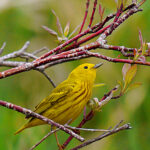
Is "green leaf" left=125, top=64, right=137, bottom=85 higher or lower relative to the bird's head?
higher

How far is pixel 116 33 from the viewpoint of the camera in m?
3.02

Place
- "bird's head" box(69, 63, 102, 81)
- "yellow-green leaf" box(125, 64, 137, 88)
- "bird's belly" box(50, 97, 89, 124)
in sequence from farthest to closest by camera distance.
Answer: "bird's head" box(69, 63, 102, 81)
"bird's belly" box(50, 97, 89, 124)
"yellow-green leaf" box(125, 64, 137, 88)

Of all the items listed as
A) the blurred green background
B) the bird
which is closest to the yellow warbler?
the bird

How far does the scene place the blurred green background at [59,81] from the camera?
2.63 m

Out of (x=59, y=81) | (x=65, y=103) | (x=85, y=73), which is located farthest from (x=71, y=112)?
(x=59, y=81)

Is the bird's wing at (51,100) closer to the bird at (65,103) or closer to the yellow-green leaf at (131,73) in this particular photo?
the bird at (65,103)

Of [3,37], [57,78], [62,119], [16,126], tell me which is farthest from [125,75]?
[3,37]

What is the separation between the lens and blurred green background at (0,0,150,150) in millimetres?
2635

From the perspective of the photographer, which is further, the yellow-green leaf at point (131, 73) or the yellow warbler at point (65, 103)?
the yellow warbler at point (65, 103)

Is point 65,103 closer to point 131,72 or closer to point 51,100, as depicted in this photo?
point 51,100

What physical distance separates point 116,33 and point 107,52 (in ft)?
0.57

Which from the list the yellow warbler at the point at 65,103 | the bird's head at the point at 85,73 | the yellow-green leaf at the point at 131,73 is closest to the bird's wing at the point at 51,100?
the yellow warbler at the point at 65,103

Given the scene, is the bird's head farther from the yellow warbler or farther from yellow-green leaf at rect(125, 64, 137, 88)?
yellow-green leaf at rect(125, 64, 137, 88)

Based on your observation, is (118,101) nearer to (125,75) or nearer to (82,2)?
(82,2)
